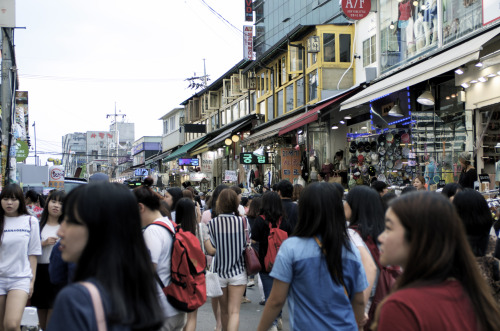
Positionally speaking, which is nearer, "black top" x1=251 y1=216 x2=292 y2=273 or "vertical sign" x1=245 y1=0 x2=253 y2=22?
"black top" x1=251 y1=216 x2=292 y2=273

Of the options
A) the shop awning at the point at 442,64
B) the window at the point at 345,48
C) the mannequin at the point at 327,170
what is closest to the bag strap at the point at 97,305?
the shop awning at the point at 442,64

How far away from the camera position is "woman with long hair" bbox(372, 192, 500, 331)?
2137mm

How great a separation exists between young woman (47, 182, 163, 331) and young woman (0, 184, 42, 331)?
393cm

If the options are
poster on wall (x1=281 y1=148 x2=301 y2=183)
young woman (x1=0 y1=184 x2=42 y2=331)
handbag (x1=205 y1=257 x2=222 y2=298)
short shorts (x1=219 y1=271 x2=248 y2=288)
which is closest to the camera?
young woman (x1=0 y1=184 x2=42 y2=331)

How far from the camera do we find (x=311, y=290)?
384 cm

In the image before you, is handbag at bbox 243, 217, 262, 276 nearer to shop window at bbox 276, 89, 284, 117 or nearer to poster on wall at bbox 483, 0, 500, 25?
poster on wall at bbox 483, 0, 500, 25

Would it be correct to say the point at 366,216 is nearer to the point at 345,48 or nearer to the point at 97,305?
the point at 97,305

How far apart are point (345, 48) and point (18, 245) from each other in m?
18.1

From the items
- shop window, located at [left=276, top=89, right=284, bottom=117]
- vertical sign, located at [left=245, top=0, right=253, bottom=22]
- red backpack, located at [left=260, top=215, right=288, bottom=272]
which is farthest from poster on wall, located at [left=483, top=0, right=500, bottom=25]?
vertical sign, located at [left=245, top=0, right=253, bottom=22]

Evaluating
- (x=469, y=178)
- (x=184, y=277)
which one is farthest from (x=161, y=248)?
(x=469, y=178)

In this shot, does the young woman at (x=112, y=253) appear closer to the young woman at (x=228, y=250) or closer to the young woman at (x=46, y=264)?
the young woman at (x=46, y=264)

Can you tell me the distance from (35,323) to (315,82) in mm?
18133

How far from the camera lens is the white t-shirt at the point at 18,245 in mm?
5977

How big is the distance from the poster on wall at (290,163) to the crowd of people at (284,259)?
15746 millimetres
